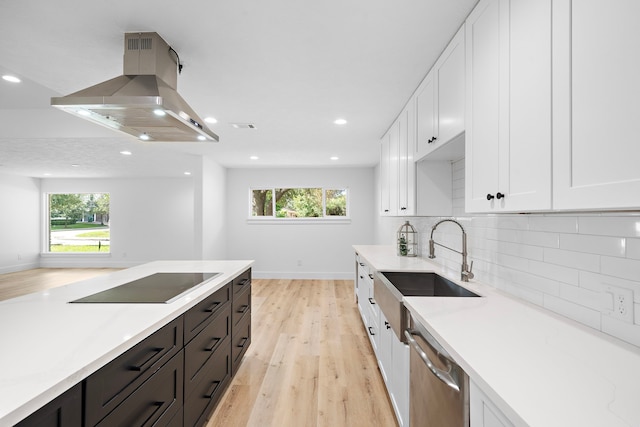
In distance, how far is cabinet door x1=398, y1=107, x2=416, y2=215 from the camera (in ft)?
8.38

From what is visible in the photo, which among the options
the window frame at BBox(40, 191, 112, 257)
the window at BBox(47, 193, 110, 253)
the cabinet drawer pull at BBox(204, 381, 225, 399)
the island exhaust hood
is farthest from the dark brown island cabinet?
the window at BBox(47, 193, 110, 253)

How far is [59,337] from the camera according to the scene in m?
1.05

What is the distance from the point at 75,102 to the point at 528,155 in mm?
2091

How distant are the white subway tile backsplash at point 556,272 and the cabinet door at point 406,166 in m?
1.11

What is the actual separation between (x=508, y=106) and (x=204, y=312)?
74.0 inches

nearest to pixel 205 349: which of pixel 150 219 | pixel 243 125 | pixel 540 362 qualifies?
pixel 540 362

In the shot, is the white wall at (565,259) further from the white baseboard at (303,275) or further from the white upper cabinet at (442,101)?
the white baseboard at (303,275)

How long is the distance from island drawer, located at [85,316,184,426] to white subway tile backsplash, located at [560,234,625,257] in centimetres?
182

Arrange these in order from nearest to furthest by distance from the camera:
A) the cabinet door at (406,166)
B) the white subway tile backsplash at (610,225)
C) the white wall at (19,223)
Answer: the white subway tile backsplash at (610,225) < the cabinet door at (406,166) < the white wall at (19,223)

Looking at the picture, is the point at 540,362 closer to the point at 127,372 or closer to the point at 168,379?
the point at 127,372

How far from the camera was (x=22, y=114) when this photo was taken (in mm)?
3514

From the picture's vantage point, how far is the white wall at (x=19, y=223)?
734 cm

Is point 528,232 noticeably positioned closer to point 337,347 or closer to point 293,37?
point 293,37

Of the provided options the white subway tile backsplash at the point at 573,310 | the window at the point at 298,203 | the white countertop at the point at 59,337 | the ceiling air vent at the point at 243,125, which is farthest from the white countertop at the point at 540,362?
the window at the point at 298,203
